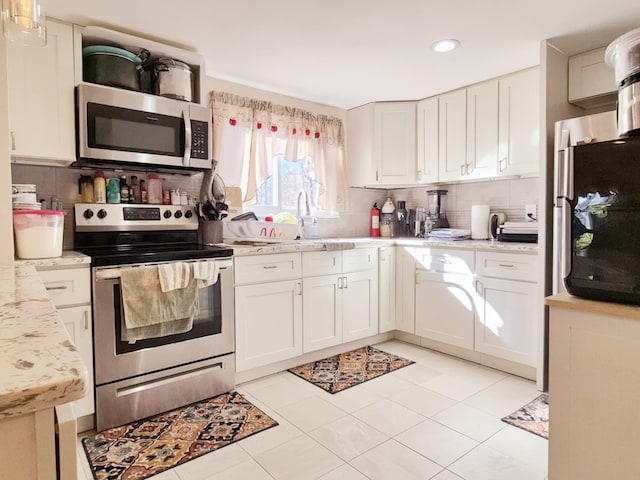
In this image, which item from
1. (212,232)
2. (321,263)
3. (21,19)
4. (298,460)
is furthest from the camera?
(321,263)

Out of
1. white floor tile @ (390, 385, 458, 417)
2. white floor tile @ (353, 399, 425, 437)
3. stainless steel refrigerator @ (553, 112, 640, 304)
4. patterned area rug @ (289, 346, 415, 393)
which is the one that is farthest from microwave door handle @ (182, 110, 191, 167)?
stainless steel refrigerator @ (553, 112, 640, 304)

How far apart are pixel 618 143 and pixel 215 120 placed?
258cm

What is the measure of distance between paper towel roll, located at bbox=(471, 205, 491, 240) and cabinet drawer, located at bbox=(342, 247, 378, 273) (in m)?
0.83

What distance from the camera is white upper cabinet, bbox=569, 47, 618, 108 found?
8.14 feet

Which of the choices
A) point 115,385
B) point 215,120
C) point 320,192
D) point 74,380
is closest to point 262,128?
point 215,120

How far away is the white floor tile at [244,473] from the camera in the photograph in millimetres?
1713

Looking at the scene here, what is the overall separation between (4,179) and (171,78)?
54.0 inches

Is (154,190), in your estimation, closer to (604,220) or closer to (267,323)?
(267,323)

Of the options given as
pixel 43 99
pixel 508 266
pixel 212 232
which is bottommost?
pixel 508 266

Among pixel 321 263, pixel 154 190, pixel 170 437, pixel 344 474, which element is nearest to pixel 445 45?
pixel 321 263

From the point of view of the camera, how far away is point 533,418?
2.19 metres

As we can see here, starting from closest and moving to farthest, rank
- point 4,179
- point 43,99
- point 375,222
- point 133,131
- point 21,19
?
point 21,19 → point 4,179 → point 43,99 → point 133,131 → point 375,222

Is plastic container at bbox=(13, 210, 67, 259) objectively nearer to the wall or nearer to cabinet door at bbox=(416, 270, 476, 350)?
the wall

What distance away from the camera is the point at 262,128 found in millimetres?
3365
